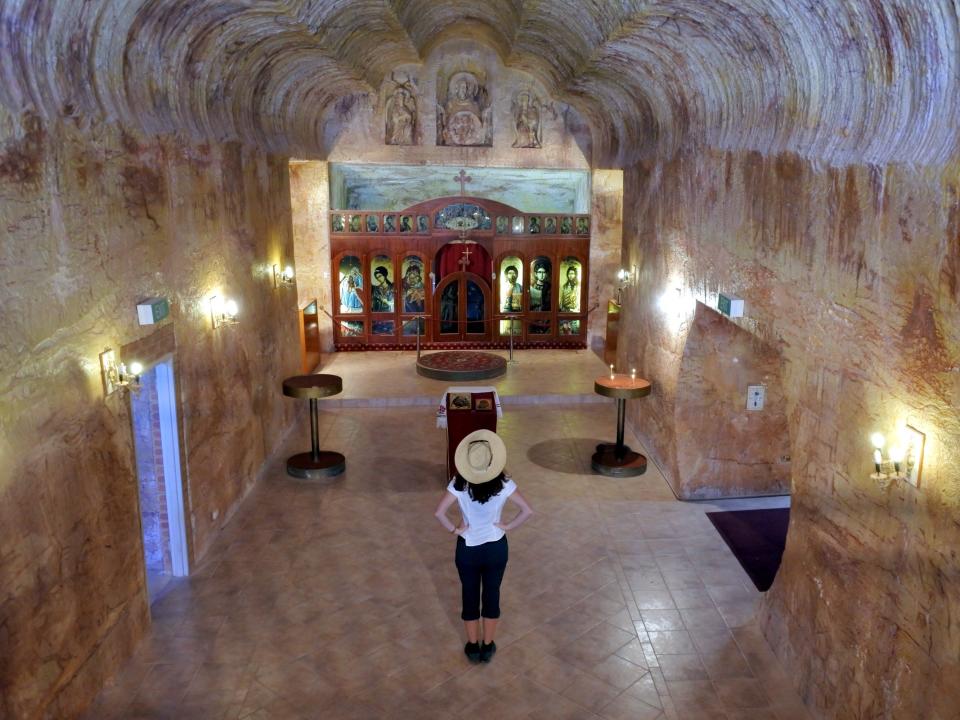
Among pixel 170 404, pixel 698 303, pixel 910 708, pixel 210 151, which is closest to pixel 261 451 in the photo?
pixel 170 404

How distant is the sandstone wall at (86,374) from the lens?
4699 mm

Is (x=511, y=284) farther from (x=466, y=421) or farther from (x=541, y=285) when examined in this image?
(x=466, y=421)

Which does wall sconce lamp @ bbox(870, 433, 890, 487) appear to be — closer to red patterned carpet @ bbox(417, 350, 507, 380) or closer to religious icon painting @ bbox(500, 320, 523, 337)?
red patterned carpet @ bbox(417, 350, 507, 380)

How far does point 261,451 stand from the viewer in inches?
408

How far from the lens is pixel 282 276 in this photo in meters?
11.7

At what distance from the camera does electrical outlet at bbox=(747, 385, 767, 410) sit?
9352 millimetres

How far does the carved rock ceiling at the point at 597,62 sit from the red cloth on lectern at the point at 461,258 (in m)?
5.07

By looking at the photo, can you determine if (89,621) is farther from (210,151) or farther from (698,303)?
(698,303)

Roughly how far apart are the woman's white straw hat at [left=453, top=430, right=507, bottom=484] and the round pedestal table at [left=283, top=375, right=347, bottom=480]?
4738mm

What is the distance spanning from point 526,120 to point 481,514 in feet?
39.6

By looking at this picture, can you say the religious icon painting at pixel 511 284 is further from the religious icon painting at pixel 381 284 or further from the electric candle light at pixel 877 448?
the electric candle light at pixel 877 448

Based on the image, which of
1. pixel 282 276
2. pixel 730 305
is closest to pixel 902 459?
pixel 730 305

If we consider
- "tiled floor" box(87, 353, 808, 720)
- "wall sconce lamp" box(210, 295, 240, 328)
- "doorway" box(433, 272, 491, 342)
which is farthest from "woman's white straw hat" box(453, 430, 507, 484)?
"doorway" box(433, 272, 491, 342)

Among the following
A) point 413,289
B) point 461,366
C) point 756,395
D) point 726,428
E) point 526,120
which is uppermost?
point 526,120
